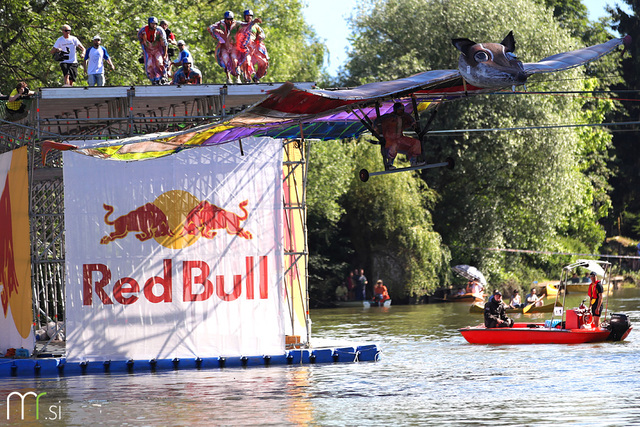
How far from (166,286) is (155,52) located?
20.7 feet

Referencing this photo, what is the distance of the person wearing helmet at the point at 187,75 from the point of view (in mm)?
25391

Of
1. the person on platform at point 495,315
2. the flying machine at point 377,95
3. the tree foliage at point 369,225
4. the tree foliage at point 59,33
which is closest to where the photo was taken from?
the flying machine at point 377,95

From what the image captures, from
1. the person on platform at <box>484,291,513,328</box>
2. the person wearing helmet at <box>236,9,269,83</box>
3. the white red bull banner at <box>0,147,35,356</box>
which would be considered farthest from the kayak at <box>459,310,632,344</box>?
the white red bull banner at <box>0,147,35,356</box>

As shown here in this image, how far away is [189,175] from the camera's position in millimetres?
22766

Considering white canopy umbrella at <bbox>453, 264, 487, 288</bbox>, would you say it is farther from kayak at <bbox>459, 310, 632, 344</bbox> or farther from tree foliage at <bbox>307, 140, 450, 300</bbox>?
kayak at <bbox>459, 310, 632, 344</bbox>

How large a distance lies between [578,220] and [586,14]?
18597mm

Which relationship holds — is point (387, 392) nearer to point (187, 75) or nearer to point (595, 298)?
point (187, 75)

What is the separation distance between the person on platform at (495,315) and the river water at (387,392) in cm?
147

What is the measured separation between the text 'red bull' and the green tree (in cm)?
2658

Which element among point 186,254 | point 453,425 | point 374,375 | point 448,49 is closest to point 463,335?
point 374,375

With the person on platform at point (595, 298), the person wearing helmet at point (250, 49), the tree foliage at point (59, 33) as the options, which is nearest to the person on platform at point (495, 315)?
the person on platform at point (595, 298)

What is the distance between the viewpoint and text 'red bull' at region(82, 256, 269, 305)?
22547mm

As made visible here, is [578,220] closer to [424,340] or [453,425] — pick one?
[424,340]

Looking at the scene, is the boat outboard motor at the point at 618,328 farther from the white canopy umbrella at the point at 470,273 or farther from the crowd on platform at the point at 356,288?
the crowd on platform at the point at 356,288
